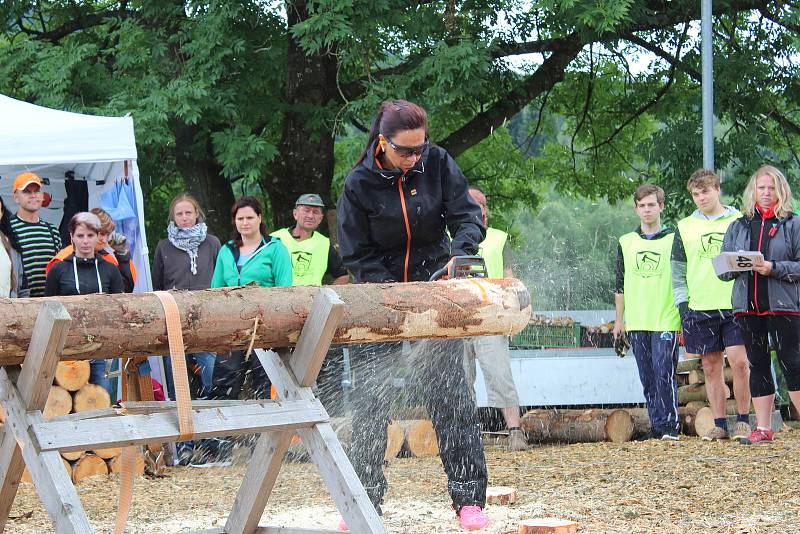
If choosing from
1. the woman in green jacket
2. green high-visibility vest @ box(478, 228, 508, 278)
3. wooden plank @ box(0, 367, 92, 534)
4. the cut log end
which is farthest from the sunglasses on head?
the cut log end

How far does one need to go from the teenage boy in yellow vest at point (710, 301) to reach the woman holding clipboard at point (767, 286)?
0.18 m

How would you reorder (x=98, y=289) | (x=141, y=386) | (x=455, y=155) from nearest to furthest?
(x=141, y=386)
(x=98, y=289)
(x=455, y=155)

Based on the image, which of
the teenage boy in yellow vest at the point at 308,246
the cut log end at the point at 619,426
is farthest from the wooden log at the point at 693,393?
the teenage boy in yellow vest at the point at 308,246

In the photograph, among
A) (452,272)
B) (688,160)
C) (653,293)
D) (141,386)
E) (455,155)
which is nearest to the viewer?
(452,272)

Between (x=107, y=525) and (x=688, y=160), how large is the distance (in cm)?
828

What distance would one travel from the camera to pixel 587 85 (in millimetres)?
14117

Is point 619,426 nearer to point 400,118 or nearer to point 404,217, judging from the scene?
point 404,217

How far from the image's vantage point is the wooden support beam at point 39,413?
312 centimetres

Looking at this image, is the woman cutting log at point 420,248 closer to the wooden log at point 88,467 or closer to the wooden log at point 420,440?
the wooden log at point 420,440

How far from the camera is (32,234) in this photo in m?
7.39

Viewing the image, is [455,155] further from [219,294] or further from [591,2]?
[219,294]

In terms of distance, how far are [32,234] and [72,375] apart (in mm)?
1083

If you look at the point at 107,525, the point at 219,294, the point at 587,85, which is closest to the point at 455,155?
the point at 587,85

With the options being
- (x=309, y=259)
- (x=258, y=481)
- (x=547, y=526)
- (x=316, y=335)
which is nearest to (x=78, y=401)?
(x=309, y=259)
